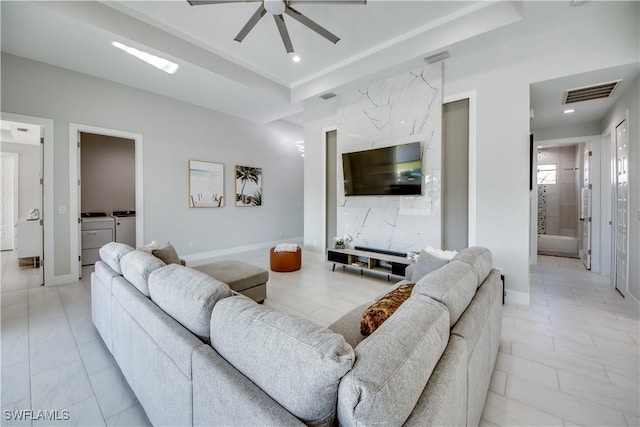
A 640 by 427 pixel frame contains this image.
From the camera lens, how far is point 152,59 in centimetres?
372

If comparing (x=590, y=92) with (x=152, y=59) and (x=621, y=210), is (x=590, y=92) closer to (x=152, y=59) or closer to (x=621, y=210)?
(x=621, y=210)

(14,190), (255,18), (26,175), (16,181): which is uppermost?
(255,18)

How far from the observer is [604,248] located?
4.37 meters

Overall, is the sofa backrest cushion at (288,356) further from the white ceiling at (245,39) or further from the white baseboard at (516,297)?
the white baseboard at (516,297)

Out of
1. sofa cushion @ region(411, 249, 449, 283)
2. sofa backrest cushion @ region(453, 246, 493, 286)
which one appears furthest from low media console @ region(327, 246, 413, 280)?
sofa backrest cushion @ region(453, 246, 493, 286)

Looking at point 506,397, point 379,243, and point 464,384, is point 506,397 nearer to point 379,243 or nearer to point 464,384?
point 464,384

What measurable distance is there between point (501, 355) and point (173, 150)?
19.0ft

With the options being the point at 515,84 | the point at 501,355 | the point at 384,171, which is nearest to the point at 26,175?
the point at 384,171

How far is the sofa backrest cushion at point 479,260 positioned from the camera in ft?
5.95

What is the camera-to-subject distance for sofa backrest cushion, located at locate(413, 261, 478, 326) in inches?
51.2

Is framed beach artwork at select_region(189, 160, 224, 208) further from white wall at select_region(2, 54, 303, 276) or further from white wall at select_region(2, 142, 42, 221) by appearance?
white wall at select_region(2, 142, 42, 221)

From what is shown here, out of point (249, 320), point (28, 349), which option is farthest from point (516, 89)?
point (28, 349)

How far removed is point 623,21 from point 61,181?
287 inches

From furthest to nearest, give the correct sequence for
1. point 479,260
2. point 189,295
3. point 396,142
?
point 396,142
point 479,260
point 189,295
